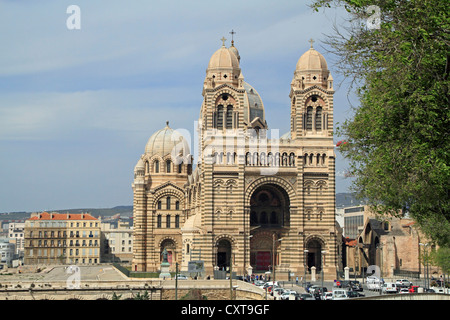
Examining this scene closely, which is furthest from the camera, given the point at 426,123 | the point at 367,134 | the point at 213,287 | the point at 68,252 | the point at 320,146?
the point at 68,252

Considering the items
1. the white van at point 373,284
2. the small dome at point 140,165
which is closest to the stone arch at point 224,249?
the white van at point 373,284

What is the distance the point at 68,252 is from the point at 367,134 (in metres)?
128

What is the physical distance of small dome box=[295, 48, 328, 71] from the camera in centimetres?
8425

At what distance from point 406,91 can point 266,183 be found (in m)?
57.6

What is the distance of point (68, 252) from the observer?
499ft

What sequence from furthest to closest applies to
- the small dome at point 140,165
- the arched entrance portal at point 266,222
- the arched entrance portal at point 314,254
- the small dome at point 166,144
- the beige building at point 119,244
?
the beige building at point 119,244 < the small dome at point 166,144 < the small dome at point 140,165 < the arched entrance portal at point 266,222 < the arched entrance portal at point 314,254

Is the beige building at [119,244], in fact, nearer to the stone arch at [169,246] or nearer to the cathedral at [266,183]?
the stone arch at [169,246]

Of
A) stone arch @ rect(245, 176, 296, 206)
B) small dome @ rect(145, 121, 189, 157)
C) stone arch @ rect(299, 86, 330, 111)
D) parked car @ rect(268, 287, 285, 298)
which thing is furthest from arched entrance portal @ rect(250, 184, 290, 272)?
small dome @ rect(145, 121, 189, 157)

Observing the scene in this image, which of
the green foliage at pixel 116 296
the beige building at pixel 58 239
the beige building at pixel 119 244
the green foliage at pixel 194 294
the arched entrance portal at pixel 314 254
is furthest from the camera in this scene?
the beige building at pixel 119 244

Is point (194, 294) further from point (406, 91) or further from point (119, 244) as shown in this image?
point (119, 244)

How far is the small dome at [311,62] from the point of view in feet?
276
